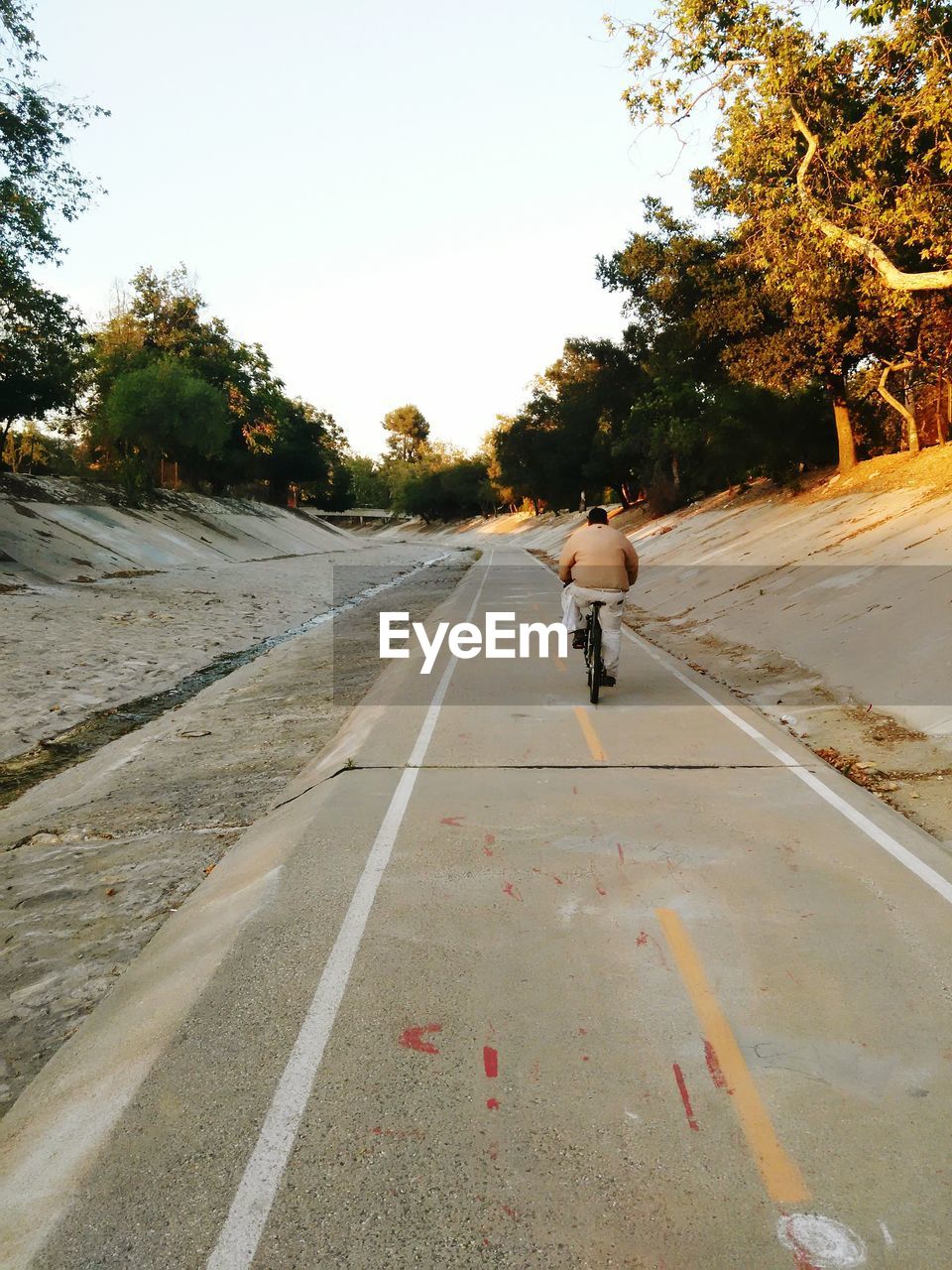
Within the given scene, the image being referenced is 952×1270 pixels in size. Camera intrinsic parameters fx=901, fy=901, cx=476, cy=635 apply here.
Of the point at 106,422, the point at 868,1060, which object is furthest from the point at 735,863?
the point at 106,422

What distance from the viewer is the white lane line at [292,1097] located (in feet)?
9.43

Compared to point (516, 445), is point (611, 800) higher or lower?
lower

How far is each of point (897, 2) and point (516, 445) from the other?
163 feet

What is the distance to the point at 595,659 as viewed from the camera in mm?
11250

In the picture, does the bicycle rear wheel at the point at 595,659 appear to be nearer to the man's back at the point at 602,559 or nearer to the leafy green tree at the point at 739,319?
the man's back at the point at 602,559

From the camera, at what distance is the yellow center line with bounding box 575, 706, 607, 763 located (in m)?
8.70

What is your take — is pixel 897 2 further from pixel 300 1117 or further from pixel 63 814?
pixel 300 1117

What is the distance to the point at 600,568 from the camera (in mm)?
11258

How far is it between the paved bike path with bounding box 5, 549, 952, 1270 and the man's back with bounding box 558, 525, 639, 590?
15.1ft

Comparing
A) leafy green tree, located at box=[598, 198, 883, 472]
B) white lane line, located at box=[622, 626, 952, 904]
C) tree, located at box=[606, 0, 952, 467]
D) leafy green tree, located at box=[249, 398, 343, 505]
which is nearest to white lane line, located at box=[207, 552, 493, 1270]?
white lane line, located at box=[622, 626, 952, 904]

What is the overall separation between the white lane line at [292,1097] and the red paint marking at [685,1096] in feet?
4.84

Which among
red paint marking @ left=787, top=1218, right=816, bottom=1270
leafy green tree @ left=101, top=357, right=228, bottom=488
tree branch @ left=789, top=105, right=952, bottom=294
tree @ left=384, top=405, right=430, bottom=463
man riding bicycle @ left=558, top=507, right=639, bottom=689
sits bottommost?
red paint marking @ left=787, top=1218, right=816, bottom=1270

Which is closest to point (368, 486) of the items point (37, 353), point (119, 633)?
point (37, 353)
